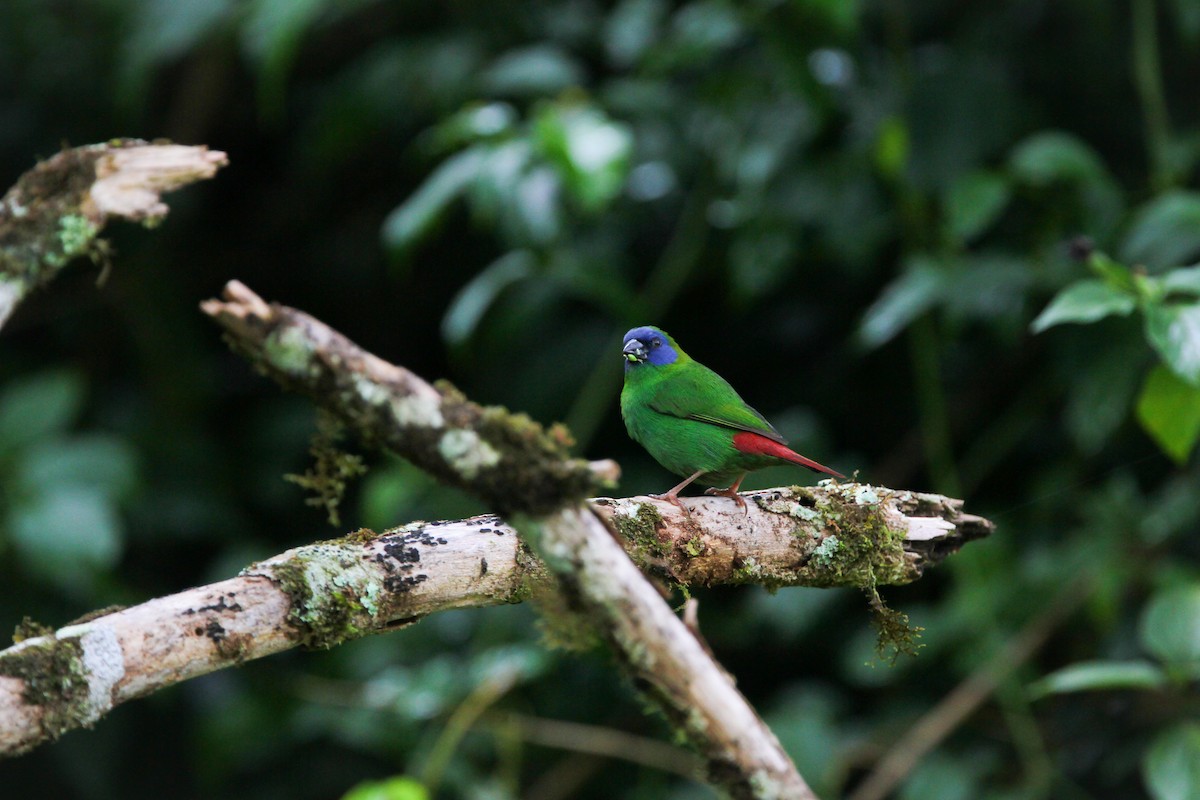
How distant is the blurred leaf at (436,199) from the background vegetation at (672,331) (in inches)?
0.6

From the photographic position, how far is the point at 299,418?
16.9ft

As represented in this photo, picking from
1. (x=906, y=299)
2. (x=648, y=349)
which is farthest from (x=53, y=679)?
(x=906, y=299)

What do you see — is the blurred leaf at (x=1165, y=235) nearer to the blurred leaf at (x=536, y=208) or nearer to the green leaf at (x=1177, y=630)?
the green leaf at (x=1177, y=630)

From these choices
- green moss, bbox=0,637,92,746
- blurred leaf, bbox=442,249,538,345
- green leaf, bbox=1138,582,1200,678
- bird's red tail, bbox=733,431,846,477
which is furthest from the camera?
blurred leaf, bbox=442,249,538,345

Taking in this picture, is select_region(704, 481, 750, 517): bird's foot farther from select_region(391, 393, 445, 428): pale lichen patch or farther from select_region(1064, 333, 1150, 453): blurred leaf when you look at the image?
select_region(1064, 333, 1150, 453): blurred leaf

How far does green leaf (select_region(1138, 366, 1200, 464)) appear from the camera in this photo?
9.50 feet

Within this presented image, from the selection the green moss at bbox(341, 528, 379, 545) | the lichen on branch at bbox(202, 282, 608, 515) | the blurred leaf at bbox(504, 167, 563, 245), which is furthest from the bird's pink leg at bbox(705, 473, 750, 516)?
the blurred leaf at bbox(504, 167, 563, 245)

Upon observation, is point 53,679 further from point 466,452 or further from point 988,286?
point 988,286

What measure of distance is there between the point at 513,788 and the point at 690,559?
199 centimetres

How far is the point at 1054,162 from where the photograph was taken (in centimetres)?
350

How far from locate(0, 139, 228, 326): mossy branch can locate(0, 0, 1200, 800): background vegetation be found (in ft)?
4.21

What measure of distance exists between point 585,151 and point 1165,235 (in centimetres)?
170

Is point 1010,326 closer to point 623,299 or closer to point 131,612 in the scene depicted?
point 623,299

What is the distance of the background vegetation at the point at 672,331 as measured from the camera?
12.2 ft
